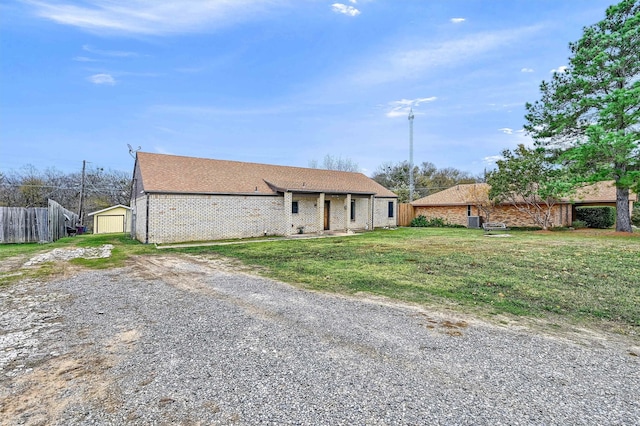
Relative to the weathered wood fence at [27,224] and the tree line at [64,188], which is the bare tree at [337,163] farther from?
the weathered wood fence at [27,224]

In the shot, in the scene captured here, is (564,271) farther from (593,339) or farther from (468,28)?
(468,28)

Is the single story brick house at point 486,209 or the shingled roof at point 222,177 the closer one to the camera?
the shingled roof at point 222,177

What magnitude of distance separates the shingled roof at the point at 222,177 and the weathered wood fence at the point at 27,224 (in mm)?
4541

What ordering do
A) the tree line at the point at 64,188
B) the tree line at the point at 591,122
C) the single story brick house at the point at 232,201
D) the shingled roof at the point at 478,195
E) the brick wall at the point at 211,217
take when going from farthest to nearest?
the tree line at the point at 64,188
the shingled roof at the point at 478,195
the tree line at the point at 591,122
the single story brick house at the point at 232,201
the brick wall at the point at 211,217

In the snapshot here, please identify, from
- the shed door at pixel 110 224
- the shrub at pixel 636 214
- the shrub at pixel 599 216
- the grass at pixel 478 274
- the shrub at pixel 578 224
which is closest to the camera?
the grass at pixel 478 274

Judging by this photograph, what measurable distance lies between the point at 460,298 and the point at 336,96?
17.3 metres

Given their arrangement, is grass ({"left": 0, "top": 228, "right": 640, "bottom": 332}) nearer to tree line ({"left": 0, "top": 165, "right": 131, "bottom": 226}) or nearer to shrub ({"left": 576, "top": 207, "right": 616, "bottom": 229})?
shrub ({"left": 576, "top": 207, "right": 616, "bottom": 229})

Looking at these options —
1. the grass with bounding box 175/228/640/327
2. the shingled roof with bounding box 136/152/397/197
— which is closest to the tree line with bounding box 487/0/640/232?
the grass with bounding box 175/228/640/327

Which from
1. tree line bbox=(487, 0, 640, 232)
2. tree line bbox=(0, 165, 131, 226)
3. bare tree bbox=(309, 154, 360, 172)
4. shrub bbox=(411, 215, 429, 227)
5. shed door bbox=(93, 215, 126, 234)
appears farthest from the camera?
bare tree bbox=(309, 154, 360, 172)

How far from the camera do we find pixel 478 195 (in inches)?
885

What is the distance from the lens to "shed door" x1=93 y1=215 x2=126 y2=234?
27.7 metres

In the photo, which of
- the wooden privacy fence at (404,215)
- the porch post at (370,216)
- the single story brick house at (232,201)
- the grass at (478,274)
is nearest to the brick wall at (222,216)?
the single story brick house at (232,201)

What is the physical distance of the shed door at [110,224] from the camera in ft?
90.7

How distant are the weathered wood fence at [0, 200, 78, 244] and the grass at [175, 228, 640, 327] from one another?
10.7m
